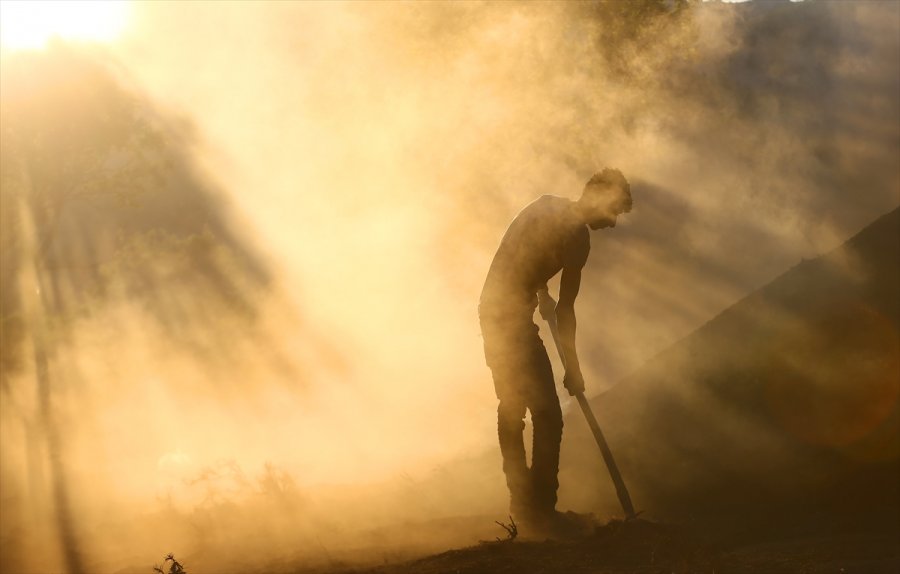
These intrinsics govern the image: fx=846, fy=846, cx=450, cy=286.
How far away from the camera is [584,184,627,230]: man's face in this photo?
5098 mm

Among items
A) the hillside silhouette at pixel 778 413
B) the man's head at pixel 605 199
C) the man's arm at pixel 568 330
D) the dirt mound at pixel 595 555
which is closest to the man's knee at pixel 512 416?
the man's arm at pixel 568 330

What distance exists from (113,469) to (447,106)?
864cm

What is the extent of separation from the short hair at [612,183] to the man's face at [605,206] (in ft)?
0.05

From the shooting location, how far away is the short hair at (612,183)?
5.07 m

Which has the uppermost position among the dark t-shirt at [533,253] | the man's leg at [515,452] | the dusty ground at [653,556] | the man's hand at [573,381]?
the dark t-shirt at [533,253]

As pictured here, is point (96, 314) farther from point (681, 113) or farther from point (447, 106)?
point (681, 113)

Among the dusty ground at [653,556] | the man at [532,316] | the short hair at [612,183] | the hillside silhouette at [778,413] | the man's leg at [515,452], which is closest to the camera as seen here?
the dusty ground at [653,556]

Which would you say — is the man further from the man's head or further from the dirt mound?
the dirt mound

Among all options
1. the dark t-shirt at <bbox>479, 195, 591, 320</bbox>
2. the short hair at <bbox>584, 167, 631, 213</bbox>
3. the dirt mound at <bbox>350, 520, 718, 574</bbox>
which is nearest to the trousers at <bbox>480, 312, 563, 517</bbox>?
the dark t-shirt at <bbox>479, 195, 591, 320</bbox>

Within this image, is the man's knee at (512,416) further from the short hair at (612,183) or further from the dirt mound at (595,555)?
the short hair at (612,183)

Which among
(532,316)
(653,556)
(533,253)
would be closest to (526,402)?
(532,316)

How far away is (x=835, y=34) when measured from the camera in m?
16.0

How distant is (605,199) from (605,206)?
42 millimetres

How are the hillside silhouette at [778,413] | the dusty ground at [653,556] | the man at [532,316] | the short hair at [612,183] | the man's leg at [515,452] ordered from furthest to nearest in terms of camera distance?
1. the hillside silhouette at [778,413]
2. the man's leg at [515,452]
3. the man at [532,316]
4. the short hair at [612,183]
5. the dusty ground at [653,556]
